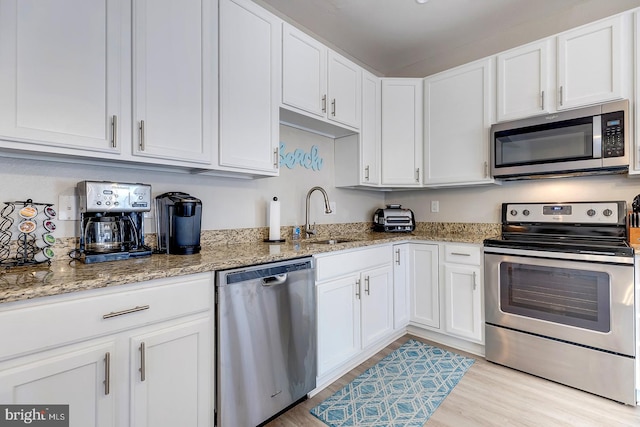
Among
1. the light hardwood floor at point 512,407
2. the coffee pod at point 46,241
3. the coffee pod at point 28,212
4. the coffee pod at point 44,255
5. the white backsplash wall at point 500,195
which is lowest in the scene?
the light hardwood floor at point 512,407

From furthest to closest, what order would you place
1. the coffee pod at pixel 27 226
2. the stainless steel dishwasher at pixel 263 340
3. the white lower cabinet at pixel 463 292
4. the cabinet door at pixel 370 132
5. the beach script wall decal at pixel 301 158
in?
the cabinet door at pixel 370 132
the beach script wall decal at pixel 301 158
the white lower cabinet at pixel 463 292
the stainless steel dishwasher at pixel 263 340
the coffee pod at pixel 27 226

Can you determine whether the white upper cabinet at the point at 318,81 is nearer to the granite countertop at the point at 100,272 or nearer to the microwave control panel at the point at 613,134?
the granite countertop at the point at 100,272

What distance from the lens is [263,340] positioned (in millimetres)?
1547

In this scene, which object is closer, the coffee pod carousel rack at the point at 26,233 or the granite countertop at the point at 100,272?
the granite countertop at the point at 100,272

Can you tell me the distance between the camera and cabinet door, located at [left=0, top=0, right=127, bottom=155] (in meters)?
1.15

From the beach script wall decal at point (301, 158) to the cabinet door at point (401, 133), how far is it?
68 cm

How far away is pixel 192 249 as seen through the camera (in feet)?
5.48

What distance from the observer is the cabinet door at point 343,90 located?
2.42m

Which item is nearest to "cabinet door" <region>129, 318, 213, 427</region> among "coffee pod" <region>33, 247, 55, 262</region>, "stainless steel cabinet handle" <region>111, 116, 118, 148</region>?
"coffee pod" <region>33, 247, 55, 262</region>

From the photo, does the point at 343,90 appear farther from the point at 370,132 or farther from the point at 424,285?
the point at 424,285

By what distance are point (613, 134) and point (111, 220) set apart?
122 inches

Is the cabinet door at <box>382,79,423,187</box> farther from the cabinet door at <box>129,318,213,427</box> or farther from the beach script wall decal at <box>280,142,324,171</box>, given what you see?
the cabinet door at <box>129,318,213,427</box>

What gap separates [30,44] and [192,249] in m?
1.09

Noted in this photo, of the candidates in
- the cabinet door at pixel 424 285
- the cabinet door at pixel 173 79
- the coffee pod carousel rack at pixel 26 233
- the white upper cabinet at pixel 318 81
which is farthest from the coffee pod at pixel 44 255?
the cabinet door at pixel 424 285
